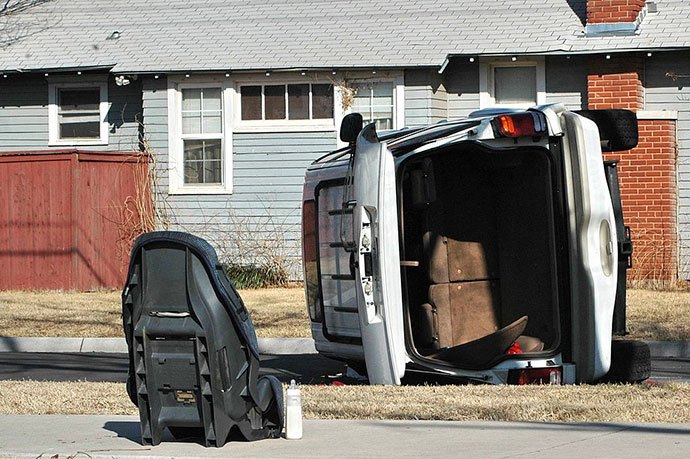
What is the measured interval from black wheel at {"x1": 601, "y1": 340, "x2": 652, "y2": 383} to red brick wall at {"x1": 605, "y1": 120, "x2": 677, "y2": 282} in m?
10.0

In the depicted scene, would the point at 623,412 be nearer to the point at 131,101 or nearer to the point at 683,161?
the point at 683,161

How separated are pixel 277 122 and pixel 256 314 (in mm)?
6121

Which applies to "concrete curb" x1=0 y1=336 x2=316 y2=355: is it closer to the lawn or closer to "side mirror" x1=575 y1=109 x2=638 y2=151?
the lawn

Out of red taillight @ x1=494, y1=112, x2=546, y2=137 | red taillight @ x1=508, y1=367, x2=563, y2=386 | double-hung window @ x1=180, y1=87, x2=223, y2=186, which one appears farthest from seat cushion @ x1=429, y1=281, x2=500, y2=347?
double-hung window @ x1=180, y1=87, x2=223, y2=186

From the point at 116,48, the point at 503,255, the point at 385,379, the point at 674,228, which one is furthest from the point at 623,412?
the point at 116,48

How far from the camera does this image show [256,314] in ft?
56.3

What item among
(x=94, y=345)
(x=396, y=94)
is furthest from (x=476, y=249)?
(x=396, y=94)

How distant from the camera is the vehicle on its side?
10125 mm

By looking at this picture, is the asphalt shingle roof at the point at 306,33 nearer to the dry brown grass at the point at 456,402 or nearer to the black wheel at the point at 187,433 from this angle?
the dry brown grass at the point at 456,402

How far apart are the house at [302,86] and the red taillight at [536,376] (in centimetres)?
1055

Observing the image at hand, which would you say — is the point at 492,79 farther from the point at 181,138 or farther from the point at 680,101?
the point at 181,138

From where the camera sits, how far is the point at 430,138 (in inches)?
404

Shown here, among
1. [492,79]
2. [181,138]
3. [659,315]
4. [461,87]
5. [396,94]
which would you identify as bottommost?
[659,315]

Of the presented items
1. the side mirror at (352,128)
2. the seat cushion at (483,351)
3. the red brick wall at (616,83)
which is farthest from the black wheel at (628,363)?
the red brick wall at (616,83)
